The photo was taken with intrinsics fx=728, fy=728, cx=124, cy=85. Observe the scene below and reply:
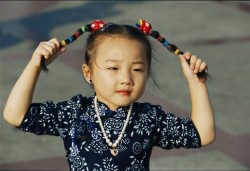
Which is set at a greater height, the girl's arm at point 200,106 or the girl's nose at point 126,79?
the girl's nose at point 126,79

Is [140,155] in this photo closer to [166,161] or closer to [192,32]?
[166,161]

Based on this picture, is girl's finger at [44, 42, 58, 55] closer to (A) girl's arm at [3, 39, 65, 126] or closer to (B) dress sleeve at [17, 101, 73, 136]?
(A) girl's arm at [3, 39, 65, 126]

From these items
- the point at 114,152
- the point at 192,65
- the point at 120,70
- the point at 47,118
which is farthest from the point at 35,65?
the point at 192,65

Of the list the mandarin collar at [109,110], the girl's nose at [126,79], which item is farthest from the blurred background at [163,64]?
the girl's nose at [126,79]

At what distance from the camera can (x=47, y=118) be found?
324 cm

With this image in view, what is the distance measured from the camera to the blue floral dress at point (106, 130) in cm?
316

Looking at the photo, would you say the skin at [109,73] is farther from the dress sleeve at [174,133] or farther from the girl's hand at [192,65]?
the dress sleeve at [174,133]

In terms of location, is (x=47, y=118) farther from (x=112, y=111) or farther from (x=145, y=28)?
(x=145, y=28)

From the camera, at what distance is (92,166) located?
3156 mm

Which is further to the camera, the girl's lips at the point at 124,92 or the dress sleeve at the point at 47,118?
the dress sleeve at the point at 47,118

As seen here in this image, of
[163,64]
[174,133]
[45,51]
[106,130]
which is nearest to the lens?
[45,51]

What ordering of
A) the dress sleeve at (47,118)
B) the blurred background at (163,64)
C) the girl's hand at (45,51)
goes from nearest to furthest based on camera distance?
the girl's hand at (45,51) < the dress sleeve at (47,118) < the blurred background at (163,64)

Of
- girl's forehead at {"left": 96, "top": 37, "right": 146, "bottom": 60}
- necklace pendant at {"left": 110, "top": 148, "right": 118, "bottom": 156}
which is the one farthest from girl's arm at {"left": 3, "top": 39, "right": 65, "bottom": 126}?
necklace pendant at {"left": 110, "top": 148, "right": 118, "bottom": 156}

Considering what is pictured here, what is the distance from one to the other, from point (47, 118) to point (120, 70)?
41 cm
